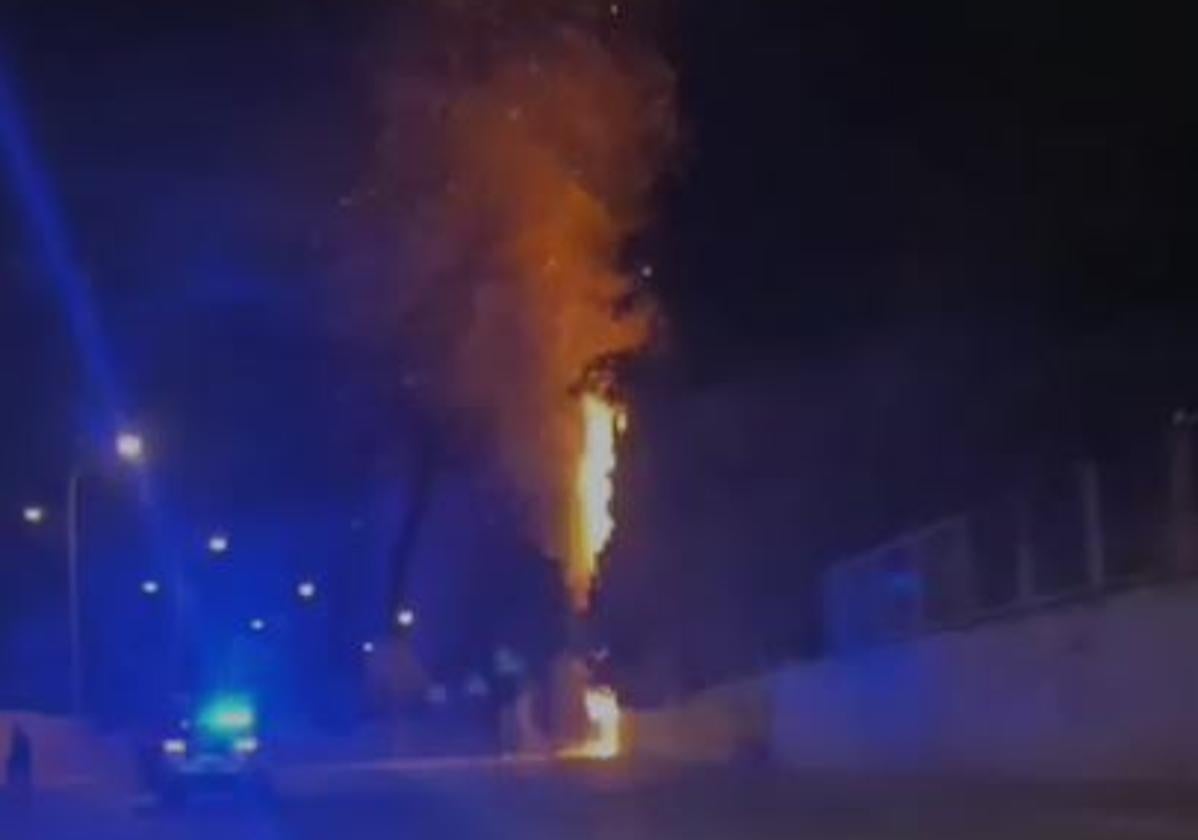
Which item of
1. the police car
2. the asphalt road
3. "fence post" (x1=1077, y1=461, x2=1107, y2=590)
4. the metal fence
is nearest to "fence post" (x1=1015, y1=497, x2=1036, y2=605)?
the metal fence

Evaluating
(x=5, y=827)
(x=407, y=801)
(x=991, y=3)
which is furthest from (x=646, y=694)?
(x=991, y=3)

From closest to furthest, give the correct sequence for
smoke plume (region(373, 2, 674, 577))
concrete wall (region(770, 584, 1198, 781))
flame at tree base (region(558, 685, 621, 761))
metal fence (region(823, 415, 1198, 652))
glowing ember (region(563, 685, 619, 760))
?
concrete wall (region(770, 584, 1198, 781))
metal fence (region(823, 415, 1198, 652))
smoke plume (region(373, 2, 674, 577))
flame at tree base (region(558, 685, 621, 761))
glowing ember (region(563, 685, 619, 760))

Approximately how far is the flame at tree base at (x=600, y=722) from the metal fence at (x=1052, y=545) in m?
36.4

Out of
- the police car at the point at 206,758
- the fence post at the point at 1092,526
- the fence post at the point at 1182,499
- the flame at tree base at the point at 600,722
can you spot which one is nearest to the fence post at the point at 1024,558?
the fence post at the point at 1092,526

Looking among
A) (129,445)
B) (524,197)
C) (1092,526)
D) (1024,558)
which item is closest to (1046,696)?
(1024,558)

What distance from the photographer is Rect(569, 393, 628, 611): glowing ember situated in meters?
73.2

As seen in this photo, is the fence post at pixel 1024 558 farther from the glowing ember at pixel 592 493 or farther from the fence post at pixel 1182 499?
the glowing ember at pixel 592 493

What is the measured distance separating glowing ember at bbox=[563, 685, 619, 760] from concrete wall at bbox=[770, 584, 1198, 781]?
120 ft

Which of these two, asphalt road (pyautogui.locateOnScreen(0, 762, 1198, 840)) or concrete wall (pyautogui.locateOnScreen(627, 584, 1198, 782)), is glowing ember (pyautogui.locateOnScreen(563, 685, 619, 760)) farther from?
asphalt road (pyautogui.locateOnScreen(0, 762, 1198, 840))

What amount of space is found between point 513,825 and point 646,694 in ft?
145

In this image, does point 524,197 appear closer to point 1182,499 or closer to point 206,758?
point 206,758

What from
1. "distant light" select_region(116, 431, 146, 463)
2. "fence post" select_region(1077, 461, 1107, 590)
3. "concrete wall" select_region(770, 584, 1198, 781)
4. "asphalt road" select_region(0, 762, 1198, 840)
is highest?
"distant light" select_region(116, 431, 146, 463)

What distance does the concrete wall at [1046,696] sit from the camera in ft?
88.6

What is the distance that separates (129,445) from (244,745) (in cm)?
957
